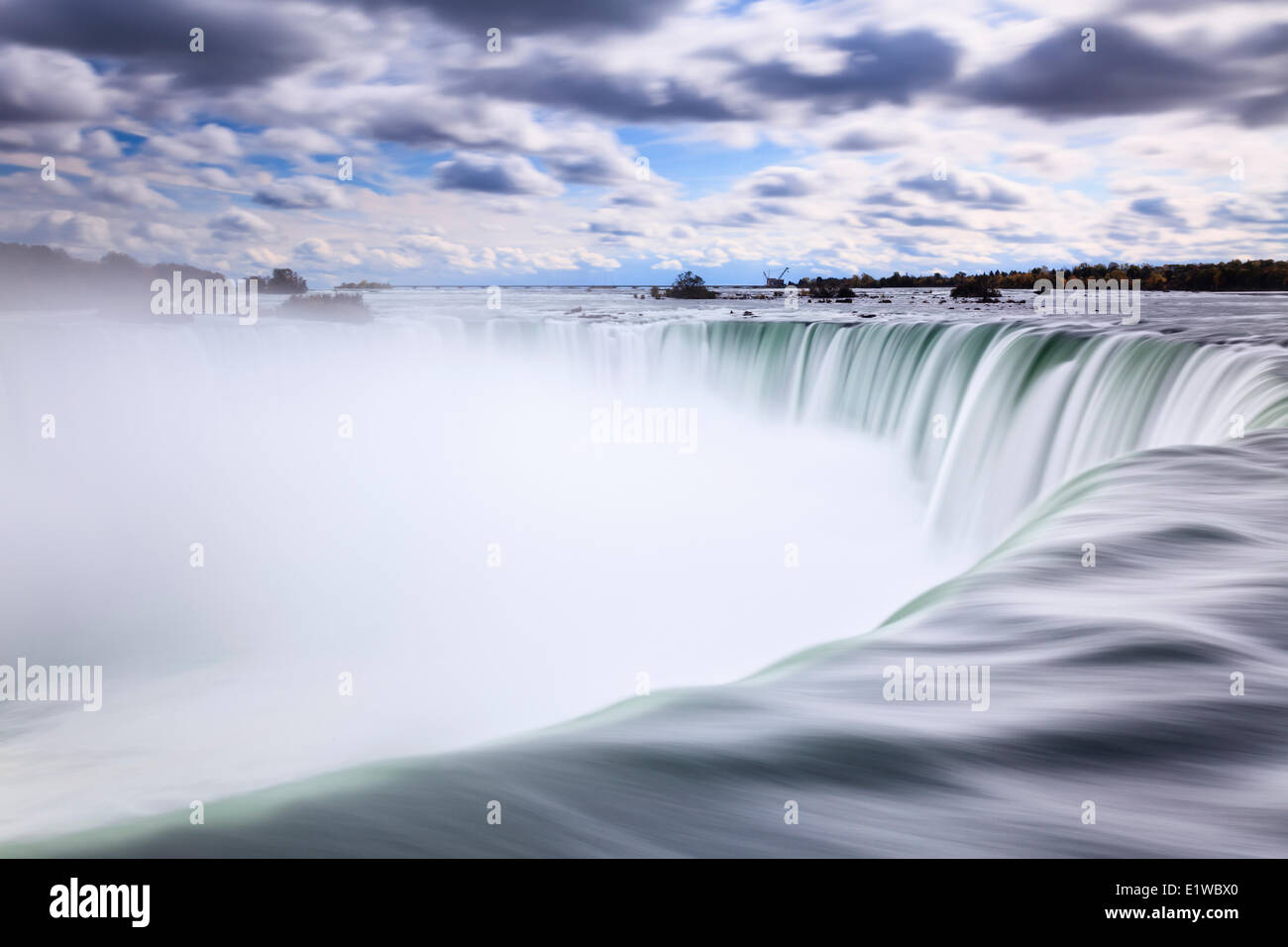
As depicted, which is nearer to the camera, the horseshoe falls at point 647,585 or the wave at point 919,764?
the wave at point 919,764

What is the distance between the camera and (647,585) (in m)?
12.5

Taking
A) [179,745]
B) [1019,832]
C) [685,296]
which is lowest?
[179,745]

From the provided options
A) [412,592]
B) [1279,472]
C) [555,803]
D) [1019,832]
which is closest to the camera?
[1019,832]

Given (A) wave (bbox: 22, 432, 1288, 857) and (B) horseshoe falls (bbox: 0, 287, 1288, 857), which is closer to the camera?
(A) wave (bbox: 22, 432, 1288, 857)

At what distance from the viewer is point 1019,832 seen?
99.5 inches

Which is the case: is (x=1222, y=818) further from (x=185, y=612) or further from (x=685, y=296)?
(x=685, y=296)

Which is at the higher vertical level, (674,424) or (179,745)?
(674,424)

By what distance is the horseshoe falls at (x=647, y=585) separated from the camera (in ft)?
8.96

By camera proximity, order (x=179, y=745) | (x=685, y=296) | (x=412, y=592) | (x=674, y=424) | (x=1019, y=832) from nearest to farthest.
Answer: (x=1019, y=832)
(x=179, y=745)
(x=412, y=592)
(x=674, y=424)
(x=685, y=296)

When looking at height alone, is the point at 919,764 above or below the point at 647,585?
above

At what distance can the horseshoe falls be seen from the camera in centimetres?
273

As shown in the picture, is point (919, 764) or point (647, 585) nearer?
point (919, 764)
